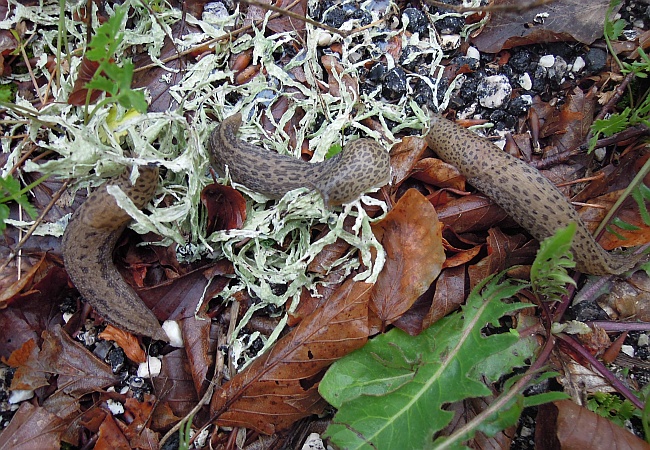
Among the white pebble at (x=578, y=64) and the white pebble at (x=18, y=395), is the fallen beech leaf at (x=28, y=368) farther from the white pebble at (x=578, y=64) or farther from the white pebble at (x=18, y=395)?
the white pebble at (x=578, y=64)

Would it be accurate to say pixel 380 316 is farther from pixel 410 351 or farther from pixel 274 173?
pixel 274 173

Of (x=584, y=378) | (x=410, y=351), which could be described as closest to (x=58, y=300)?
(x=410, y=351)

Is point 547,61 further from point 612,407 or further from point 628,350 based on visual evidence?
point 612,407

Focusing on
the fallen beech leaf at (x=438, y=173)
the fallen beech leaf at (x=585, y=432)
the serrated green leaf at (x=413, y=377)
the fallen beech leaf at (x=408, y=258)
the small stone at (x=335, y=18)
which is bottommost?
the fallen beech leaf at (x=585, y=432)

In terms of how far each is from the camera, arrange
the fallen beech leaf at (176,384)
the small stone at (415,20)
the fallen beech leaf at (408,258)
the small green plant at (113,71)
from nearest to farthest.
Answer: the small green plant at (113,71) → the fallen beech leaf at (408,258) → the fallen beech leaf at (176,384) → the small stone at (415,20)

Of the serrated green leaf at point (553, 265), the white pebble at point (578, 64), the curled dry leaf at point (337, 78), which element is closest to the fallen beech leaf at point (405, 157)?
the curled dry leaf at point (337, 78)
